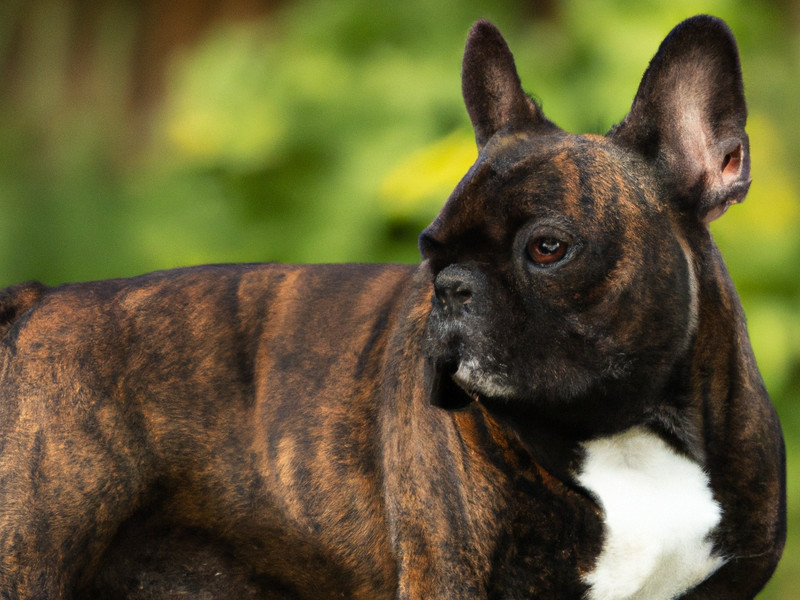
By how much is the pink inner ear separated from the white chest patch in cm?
68

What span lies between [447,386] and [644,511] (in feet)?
1.95

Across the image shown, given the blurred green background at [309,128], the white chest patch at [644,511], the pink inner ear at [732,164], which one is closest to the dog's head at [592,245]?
the pink inner ear at [732,164]

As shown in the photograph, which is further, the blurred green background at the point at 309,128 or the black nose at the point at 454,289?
the blurred green background at the point at 309,128

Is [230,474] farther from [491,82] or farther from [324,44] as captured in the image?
[324,44]

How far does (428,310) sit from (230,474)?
75 cm

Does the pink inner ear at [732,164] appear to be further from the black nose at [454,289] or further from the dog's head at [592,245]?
the black nose at [454,289]

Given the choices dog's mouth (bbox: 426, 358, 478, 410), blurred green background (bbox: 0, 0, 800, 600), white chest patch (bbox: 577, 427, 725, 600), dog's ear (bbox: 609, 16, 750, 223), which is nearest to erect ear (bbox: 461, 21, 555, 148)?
dog's ear (bbox: 609, 16, 750, 223)

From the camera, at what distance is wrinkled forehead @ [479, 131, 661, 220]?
2.92 metres

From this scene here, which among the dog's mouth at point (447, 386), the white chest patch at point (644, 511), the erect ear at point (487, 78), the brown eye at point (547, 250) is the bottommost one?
the white chest patch at point (644, 511)

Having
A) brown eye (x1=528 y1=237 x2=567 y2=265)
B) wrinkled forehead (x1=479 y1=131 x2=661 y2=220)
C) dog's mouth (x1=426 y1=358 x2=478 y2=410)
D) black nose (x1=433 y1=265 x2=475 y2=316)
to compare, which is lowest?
dog's mouth (x1=426 y1=358 x2=478 y2=410)

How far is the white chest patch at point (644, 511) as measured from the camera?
309 cm

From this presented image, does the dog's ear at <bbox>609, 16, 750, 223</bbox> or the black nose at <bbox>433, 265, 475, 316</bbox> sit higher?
the dog's ear at <bbox>609, 16, 750, 223</bbox>

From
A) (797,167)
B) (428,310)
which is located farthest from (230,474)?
(797,167)

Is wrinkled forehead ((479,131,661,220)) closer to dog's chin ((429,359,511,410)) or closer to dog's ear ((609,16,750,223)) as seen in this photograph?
dog's ear ((609,16,750,223))
